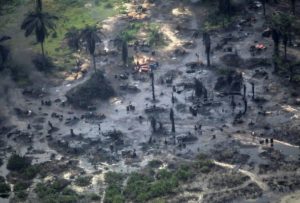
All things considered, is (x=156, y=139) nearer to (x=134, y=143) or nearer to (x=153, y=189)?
(x=134, y=143)

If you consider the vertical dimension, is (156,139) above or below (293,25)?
below

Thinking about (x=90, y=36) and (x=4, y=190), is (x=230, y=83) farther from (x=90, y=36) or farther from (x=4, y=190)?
(x=4, y=190)

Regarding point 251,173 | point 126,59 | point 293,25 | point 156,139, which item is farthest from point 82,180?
point 293,25

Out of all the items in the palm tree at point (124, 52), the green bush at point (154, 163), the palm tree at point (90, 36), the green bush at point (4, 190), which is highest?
the palm tree at point (90, 36)

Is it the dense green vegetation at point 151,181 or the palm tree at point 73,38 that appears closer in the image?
the dense green vegetation at point 151,181

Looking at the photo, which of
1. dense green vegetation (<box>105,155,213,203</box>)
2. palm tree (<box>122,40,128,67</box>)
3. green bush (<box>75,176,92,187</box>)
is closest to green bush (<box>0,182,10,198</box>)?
green bush (<box>75,176,92,187</box>)

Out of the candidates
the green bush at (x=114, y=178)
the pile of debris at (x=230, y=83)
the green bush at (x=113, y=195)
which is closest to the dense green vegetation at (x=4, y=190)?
the green bush at (x=114, y=178)

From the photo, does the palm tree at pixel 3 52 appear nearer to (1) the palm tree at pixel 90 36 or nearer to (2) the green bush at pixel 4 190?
(1) the palm tree at pixel 90 36

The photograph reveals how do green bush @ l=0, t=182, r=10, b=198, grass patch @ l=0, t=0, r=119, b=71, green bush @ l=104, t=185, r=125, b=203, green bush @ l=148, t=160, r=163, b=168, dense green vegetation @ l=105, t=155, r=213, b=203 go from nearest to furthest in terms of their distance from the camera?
green bush @ l=104, t=185, r=125, b=203 < dense green vegetation @ l=105, t=155, r=213, b=203 < green bush @ l=0, t=182, r=10, b=198 < green bush @ l=148, t=160, r=163, b=168 < grass patch @ l=0, t=0, r=119, b=71

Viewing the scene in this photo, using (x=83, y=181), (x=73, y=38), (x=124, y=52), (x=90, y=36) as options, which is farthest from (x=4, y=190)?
(x=73, y=38)

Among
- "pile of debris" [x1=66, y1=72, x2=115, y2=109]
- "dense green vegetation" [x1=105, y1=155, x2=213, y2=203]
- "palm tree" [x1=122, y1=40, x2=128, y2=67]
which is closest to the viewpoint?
"dense green vegetation" [x1=105, y1=155, x2=213, y2=203]

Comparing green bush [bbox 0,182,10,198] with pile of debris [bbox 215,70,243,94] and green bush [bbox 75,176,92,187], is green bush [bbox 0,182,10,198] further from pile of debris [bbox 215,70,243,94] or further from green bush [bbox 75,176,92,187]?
pile of debris [bbox 215,70,243,94]
